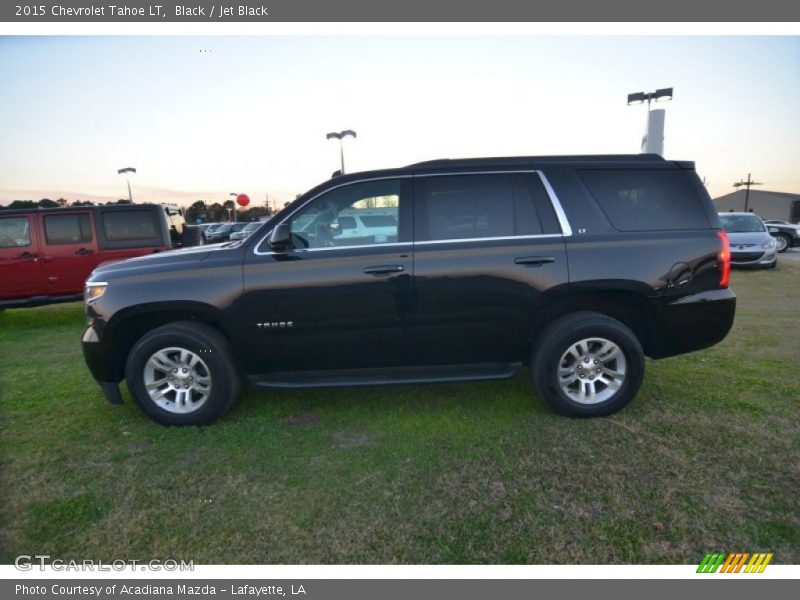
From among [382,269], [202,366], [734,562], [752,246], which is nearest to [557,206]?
[382,269]

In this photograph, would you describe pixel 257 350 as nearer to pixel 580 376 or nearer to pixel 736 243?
pixel 580 376

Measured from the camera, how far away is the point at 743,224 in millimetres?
11594

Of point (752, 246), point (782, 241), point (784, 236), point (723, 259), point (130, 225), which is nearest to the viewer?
point (723, 259)

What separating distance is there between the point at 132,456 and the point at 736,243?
1375cm

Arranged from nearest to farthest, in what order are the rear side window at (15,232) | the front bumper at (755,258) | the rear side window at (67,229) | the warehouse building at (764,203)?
the rear side window at (15,232)
the rear side window at (67,229)
the front bumper at (755,258)
the warehouse building at (764,203)

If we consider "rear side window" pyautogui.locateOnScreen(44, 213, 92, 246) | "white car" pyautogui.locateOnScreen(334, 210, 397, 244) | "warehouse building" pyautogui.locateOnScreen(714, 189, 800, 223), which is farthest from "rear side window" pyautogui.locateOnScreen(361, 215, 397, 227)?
"warehouse building" pyautogui.locateOnScreen(714, 189, 800, 223)

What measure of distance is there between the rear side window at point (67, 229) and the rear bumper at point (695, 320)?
8.45 m

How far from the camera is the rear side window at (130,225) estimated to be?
7398 millimetres

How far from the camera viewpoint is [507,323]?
3352 millimetres

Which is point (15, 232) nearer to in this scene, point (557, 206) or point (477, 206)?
point (477, 206)

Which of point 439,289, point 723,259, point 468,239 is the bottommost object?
point 439,289

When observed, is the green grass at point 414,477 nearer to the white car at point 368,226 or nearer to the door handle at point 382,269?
A: the door handle at point 382,269

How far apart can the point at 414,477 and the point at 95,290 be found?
112 inches

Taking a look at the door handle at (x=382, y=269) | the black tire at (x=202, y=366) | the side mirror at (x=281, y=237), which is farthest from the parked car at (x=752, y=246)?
the black tire at (x=202, y=366)
